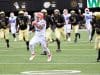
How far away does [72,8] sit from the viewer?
4575 cm

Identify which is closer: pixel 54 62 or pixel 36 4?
pixel 54 62

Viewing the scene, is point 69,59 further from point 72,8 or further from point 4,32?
point 72,8

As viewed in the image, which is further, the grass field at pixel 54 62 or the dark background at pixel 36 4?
the dark background at pixel 36 4

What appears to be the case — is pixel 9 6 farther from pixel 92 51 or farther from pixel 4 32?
pixel 92 51

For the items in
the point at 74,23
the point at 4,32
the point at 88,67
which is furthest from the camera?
the point at 74,23

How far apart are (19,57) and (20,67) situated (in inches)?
140

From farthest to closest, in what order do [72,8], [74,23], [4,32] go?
[72,8], [74,23], [4,32]

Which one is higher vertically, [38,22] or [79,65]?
[38,22]

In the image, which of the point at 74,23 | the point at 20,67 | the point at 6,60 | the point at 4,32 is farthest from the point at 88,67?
the point at 74,23

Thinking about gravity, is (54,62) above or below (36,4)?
above

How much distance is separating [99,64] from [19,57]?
4.03m

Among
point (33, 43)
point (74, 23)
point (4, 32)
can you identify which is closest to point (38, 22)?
point (33, 43)

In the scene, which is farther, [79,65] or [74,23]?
[74,23]

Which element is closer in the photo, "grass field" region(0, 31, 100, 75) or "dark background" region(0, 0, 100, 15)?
"grass field" region(0, 31, 100, 75)
